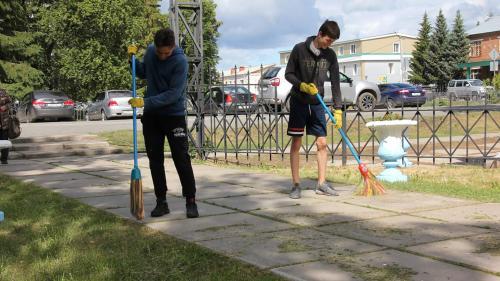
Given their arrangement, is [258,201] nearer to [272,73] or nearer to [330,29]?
[330,29]

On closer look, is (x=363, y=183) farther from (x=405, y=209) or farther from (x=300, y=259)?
(x=300, y=259)

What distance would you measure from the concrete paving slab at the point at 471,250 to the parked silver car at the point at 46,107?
72.3ft

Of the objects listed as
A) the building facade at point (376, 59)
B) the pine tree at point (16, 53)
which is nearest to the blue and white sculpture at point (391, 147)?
the pine tree at point (16, 53)

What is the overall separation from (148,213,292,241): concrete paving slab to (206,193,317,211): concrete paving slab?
48 cm

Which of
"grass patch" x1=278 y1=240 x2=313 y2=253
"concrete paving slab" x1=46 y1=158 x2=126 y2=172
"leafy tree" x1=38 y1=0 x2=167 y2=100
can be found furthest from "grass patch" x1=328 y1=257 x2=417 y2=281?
"leafy tree" x1=38 y1=0 x2=167 y2=100

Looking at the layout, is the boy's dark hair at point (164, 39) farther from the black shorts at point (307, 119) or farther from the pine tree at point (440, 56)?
the pine tree at point (440, 56)

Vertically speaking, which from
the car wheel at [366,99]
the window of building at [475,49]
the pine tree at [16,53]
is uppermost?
the window of building at [475,49]

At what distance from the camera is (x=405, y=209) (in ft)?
19.2

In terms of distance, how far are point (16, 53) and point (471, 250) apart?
32372 millimetres

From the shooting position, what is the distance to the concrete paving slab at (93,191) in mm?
7090

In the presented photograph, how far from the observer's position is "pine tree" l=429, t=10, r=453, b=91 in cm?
6606

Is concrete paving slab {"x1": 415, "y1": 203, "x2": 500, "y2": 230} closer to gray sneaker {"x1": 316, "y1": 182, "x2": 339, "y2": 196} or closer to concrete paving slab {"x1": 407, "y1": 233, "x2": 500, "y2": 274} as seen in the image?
concrete paving slab {"x1": 407, "y1": 233, "x2": 500, "y2": 274}

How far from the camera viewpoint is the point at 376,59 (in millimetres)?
82750

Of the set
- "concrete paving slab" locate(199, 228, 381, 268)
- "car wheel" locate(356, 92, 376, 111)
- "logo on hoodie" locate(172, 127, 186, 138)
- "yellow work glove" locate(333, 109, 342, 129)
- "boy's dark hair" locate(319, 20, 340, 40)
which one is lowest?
"concrete paving slab" locate(199, 228, 381, 268)
